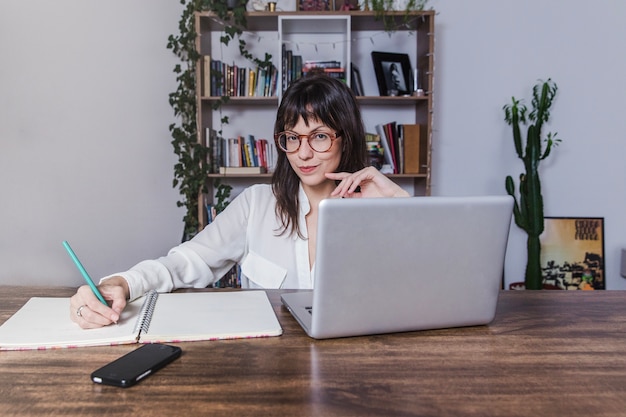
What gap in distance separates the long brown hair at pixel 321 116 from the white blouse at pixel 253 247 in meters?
0.04

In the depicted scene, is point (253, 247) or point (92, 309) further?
point (253, 247)

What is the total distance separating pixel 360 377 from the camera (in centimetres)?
74

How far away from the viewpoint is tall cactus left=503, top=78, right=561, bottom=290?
3.02 metres

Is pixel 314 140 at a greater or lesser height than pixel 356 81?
lesser

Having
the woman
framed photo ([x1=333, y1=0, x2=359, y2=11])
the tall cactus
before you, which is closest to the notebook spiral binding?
the woman

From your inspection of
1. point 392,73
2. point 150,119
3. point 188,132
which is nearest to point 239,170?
point 188,132

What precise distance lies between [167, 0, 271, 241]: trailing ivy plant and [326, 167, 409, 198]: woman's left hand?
1.66 metres

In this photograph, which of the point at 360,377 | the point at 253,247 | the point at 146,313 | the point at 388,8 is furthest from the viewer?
the point at 388,8

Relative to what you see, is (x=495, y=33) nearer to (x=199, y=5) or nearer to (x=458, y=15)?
(x=458, y=15)

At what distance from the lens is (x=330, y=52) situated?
10.7ft

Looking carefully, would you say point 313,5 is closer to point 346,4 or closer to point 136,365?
point 346,4

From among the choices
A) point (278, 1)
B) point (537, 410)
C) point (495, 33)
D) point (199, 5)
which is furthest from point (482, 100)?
point (537, 410)

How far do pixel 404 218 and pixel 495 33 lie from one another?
285cm

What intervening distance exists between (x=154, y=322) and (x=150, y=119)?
2.33 metres
